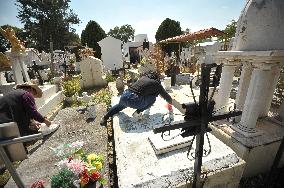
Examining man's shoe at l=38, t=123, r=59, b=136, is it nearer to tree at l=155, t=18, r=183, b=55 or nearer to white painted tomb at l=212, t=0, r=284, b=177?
white painted tomb at l=212, t=0, r=284, b=177

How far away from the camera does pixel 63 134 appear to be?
5.74 m

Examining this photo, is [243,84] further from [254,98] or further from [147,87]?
[147,87]

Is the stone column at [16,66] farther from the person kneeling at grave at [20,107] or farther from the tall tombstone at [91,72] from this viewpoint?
the person kneeling at grave at [20,107]

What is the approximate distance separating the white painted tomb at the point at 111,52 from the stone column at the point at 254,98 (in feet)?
62.7

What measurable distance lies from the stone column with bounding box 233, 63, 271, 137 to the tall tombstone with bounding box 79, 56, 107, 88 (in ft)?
38.0

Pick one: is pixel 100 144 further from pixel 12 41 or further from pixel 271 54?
pixel 12 41

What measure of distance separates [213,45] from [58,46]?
3209cm

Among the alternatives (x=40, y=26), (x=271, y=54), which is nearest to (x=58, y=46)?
(x=40, y=26)

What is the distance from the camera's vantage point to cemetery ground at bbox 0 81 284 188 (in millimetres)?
3930

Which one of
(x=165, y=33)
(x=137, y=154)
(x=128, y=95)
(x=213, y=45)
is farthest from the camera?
(x=165, y=33)

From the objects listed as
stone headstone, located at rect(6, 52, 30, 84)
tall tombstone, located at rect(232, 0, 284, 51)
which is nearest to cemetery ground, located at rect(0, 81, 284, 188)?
tall tombstone, located at rect(232, 0, 284, 51)

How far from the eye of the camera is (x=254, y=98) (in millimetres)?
4578

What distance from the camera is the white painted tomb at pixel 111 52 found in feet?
74.3

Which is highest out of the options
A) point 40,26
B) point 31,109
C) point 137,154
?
point 40,26
